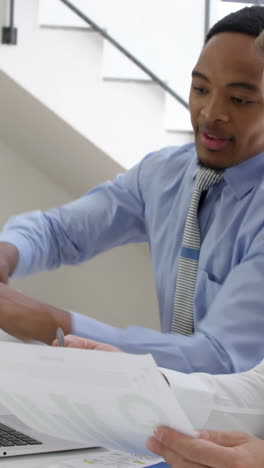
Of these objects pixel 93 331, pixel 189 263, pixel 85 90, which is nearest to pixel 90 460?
pixel 93 331

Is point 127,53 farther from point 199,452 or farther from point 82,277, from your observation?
point 199,452

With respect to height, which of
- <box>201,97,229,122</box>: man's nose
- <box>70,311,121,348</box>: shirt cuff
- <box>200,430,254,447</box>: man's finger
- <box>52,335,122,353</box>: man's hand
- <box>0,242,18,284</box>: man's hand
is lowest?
<box>0,242,18,284</box>: man's hand

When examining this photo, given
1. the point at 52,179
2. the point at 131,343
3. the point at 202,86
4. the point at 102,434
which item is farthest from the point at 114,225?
the point at 52,179

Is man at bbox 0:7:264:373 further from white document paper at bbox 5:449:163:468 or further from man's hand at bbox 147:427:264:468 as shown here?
man's hand at bbox 147:427:264:468

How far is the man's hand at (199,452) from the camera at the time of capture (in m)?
0.99

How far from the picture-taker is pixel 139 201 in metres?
2.23

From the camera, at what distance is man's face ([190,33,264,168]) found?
1.80 metres

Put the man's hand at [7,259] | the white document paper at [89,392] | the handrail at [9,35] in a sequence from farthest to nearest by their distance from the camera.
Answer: the handrail at [9,35]
the man's hand at [7,259]
the white document paper at [89,392]

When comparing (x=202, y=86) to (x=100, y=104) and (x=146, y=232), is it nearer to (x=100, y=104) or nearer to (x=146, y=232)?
(x=146, y=232)

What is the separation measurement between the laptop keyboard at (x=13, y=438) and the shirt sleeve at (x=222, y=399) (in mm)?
209

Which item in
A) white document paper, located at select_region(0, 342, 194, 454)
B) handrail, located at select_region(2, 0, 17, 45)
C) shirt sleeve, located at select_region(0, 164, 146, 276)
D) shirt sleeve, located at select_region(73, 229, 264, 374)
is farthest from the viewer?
handrail, located at select_region(2, 0, 17, 45)

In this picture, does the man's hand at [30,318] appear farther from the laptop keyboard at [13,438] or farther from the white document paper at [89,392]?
the white document paper at [89,392]

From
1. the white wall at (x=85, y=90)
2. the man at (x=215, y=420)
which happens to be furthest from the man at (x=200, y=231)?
the white wall at (x=85, y=90)

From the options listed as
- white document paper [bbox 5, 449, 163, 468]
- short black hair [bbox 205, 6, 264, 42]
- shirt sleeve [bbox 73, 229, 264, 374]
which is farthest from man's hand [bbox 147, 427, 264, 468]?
short black hair [bbox 205, 6, 264, 42]
